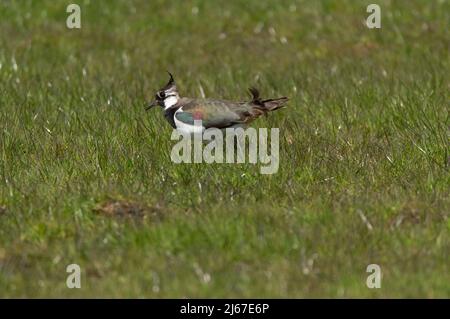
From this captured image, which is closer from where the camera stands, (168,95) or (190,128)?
(190,128)

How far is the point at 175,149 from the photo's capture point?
943 centimetres

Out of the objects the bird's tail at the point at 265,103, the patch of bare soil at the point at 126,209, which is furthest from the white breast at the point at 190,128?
the patch of bare soil at the point at 126,209

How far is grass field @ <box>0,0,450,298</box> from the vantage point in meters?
7.00

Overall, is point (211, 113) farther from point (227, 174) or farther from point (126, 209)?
point (126, 209)

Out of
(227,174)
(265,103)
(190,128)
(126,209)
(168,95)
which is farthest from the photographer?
(168,95)

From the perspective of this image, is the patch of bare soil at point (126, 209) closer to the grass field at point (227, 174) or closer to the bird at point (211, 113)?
the grass field at point (227, 174)

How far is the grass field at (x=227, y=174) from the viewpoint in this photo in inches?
276

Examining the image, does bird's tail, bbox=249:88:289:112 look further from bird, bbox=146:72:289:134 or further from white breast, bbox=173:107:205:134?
white breast, bbox=173:107:205:134

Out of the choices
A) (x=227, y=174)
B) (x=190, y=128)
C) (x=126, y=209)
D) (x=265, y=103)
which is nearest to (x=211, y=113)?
(x=190, y=128)

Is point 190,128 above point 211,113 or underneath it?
underneath

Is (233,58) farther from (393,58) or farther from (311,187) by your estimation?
(311,187)

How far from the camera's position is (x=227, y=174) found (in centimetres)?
877

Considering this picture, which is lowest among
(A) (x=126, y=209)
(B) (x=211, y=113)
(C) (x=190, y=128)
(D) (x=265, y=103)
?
(A) (x=126, y=209)

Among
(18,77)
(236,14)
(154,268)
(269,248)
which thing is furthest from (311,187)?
(236,14)
